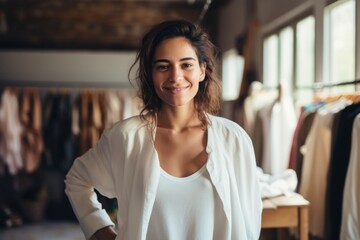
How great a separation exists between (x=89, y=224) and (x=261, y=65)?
12.0 ft

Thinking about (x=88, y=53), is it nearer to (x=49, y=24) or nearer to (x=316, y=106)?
(x=49, y=24)

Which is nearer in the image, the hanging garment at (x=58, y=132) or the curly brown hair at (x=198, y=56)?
the curly brown hair at (x=198, y=56)

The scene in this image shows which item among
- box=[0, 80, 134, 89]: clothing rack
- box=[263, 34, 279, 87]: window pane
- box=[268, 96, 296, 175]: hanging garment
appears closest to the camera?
box=[268, 96, 296, 175]: hanging garment

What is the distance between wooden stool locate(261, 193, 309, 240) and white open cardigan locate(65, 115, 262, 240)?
0.79 m

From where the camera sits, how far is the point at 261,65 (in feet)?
16.0

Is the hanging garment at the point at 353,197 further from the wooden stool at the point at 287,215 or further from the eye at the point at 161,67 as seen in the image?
the eye at the point at 161,67

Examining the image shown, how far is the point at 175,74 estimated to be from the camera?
139 cm

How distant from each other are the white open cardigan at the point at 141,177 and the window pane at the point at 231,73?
4509mm

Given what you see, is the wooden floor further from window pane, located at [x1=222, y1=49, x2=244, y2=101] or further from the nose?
the nose

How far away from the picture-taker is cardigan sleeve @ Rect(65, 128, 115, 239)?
1494mm

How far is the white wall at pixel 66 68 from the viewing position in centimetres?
618

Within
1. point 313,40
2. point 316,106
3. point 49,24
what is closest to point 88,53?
point 49,24

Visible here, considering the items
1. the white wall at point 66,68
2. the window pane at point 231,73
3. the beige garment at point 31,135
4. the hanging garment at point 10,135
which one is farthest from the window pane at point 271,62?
the hanging garment at point 10,135

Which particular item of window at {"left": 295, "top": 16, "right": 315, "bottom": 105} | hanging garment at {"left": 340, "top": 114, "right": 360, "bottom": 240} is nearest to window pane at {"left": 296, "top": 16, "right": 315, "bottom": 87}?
window at {"left": 295, "top": 16, "right": 315, "bottom": 105}
